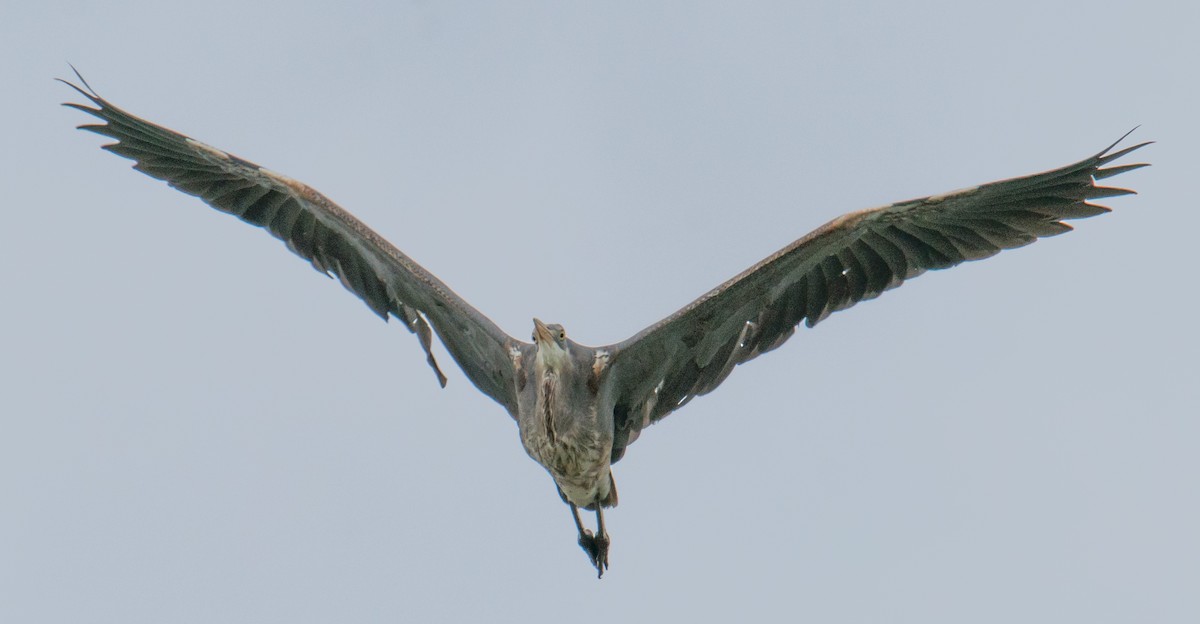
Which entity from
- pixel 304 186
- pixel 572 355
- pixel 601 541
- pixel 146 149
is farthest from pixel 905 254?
pixel 146 149

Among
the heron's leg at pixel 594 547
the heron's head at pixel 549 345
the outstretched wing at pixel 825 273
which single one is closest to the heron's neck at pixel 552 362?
the heron's head at pixel 549 345

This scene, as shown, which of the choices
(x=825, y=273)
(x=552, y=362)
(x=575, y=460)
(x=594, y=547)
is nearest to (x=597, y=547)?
(x=594, y=547)

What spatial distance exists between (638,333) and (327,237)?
7.69 feet

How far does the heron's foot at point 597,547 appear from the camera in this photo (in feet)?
37.7

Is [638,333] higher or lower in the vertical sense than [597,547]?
higher

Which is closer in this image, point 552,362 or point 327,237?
point 552,362

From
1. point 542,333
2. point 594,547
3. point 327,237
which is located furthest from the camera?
point 594,547

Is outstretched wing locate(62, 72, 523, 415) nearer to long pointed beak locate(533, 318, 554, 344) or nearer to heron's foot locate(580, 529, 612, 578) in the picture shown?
long pointed beak locate(533, 318, 554, 344)

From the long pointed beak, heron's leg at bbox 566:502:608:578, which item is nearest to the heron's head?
the long pointed beak

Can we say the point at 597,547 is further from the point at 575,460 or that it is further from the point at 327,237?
the point at 327,237

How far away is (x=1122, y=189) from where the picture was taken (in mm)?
9922

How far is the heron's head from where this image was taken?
1022 centimetres

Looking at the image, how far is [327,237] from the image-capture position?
36.7ft

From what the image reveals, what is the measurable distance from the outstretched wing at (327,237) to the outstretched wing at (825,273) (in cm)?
95
